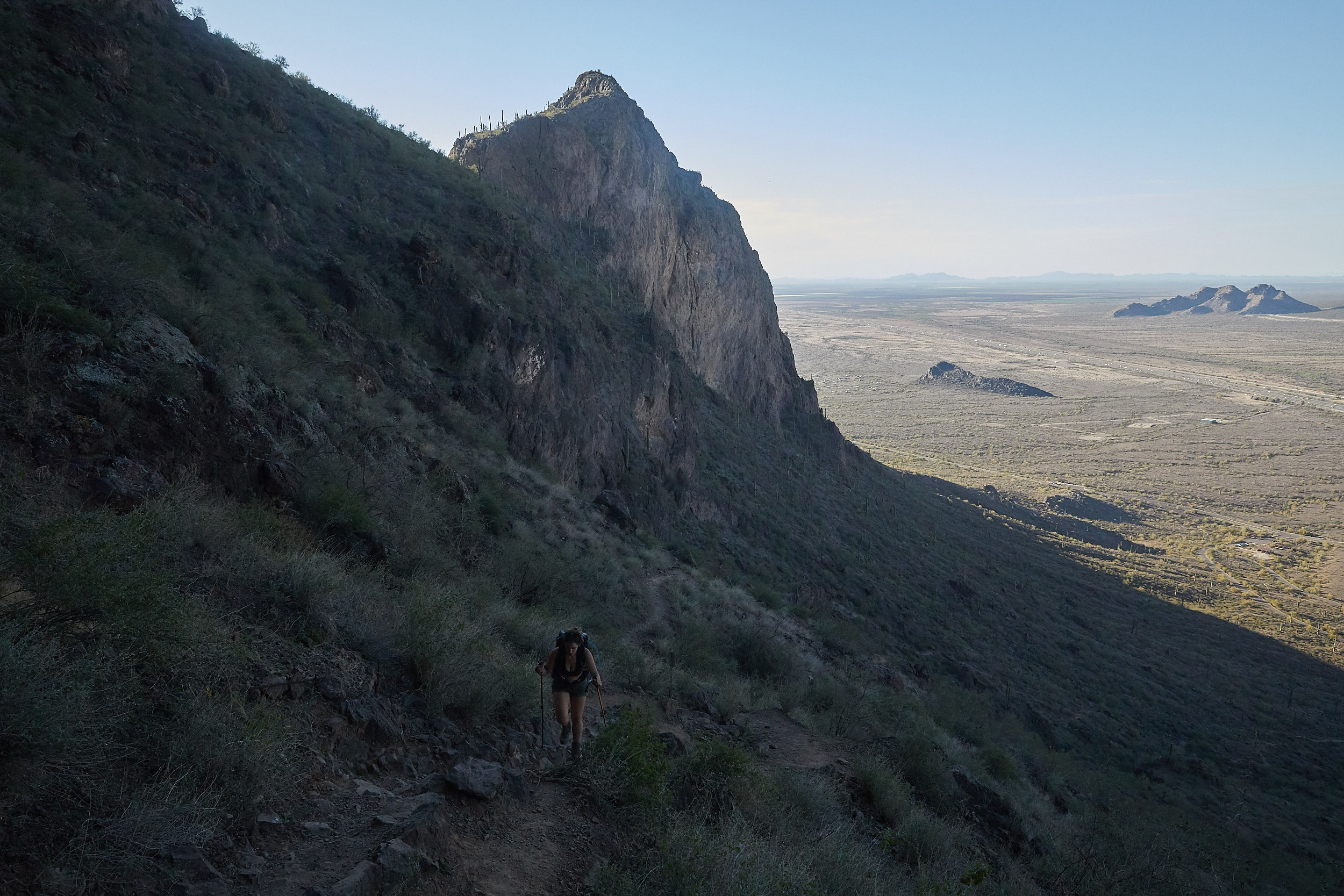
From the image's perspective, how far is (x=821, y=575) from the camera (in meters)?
24.9

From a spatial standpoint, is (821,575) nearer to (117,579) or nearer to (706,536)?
(706,536)

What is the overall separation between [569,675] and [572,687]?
117 millimetres

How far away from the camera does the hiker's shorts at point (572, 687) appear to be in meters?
6.30

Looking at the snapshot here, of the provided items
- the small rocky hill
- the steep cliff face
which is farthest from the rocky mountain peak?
the small rocky hill

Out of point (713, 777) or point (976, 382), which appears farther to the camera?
point (976, 382)

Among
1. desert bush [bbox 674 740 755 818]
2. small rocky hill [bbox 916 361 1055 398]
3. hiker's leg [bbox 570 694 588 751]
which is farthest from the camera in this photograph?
small rocky hill [bbox 916 361 1055 398]

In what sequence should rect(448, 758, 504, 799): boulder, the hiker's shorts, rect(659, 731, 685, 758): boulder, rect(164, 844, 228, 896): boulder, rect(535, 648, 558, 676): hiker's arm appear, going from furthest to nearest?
rect(659, 731, 685, 758): boulder < rect(535, 648, 558, 676): hiker's arm < the hiker's shorts < rect(448, 758, 504, 799): boulder < rect(164, 844, 228, 896): boulder

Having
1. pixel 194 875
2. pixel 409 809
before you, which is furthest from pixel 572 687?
pixel 194 875

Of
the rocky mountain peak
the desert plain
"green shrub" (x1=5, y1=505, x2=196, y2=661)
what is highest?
the rocky mountain peak

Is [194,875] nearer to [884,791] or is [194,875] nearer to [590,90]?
[884,791]

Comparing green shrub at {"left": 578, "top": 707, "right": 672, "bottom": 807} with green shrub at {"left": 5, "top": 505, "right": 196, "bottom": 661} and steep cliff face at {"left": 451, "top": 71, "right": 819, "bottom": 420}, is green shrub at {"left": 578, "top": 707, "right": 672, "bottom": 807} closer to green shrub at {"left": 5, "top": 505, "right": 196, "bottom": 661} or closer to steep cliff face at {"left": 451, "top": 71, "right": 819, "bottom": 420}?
green shrub at {"left": 5, "top": 505, "right": 196, "bottom": 661}

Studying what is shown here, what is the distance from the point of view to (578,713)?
6258mm

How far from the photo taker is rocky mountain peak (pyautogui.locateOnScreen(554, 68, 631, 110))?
35719 millimetres

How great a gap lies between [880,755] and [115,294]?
35.2 feet
